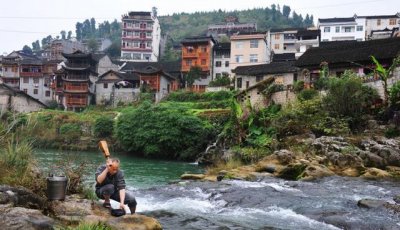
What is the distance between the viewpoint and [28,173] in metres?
9.16

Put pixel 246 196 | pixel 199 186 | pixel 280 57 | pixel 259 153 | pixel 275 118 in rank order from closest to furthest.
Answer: pixel 246 196 → pixel 199 186 → pixel 259 153 → pixel 275 118 → pixel 280 57

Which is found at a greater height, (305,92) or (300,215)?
(305,92)

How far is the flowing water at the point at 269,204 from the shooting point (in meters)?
10.5

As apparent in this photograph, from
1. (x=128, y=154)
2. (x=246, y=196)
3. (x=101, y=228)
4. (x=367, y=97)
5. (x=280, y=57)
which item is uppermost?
(x=280, y=57)

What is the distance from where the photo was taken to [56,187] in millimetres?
8500

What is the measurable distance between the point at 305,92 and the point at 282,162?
13993 millimetres

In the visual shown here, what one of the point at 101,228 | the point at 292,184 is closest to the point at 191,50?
the point at 292,184

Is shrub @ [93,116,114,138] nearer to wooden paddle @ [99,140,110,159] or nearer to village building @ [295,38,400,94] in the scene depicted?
village building @ [295,38,400,94]

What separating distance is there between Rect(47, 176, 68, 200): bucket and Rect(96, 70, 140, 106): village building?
186 ft

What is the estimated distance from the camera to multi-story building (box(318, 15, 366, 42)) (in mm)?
75375

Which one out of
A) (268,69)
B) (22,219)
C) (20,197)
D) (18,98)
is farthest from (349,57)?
(18,98)

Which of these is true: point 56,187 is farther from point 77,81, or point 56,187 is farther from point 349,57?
point 77,81

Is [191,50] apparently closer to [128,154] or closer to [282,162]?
[128,154]

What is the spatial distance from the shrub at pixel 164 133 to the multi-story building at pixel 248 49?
90.2 ft
